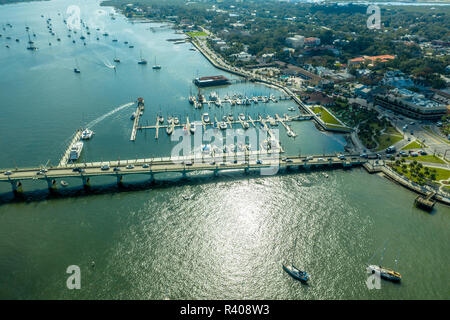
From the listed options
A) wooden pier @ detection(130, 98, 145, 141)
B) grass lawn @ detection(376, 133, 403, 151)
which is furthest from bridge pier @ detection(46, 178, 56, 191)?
grass lawn @ detection(376, 133, 403, 151)

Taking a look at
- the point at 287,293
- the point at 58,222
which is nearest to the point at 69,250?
the point at 58,222

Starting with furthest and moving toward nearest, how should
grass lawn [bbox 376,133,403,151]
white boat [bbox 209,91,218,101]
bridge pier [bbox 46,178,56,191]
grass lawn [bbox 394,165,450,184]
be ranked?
white boat [bbox 209,91,218,101], grass lawn [bbox 376,133,403,151], grass lawn [bbox 394,165,450,184], bridge pier [bbox 46,178,56,191]

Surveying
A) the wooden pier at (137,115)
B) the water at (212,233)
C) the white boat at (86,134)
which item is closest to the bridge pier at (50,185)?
the water at (212,233)

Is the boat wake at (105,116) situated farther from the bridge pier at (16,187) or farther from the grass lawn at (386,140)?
the grass lawn at (386,140)

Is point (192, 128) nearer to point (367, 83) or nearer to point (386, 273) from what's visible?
point (386, 273)

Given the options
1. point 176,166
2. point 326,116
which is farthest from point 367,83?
point 176,166

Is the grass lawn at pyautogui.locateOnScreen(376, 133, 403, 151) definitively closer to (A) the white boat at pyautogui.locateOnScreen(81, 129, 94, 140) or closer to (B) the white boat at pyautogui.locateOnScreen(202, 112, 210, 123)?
(B) the white boat at pyautogui.locateOnScreen(202, 112, 210, 123)

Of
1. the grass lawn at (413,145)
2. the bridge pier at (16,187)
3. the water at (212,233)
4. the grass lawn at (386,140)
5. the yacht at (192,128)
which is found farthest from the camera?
the yacht at (192,128)
